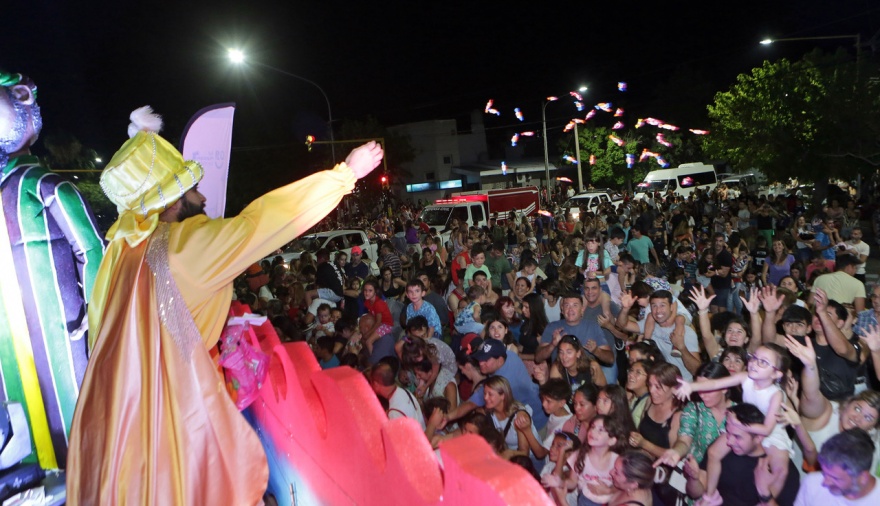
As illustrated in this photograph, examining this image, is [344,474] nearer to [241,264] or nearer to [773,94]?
[241,264]

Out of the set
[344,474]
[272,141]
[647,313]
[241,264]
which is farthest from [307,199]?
[272,141]

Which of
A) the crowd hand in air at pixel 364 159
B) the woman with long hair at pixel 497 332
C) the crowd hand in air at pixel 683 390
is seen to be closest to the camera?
the crowd hand in air at pixel 364 159

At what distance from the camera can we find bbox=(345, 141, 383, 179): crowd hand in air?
7.97 feet

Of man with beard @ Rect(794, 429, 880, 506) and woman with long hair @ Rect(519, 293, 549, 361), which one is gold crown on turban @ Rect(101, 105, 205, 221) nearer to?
man with beard @ Rect(794, 429, 880, 506)

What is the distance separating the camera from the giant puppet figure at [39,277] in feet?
8.88

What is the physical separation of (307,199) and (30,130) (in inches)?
56.0

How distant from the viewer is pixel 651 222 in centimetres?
1639

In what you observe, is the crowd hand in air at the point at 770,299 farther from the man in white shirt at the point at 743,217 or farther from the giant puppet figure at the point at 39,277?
the man in white shirt at the point at 743,217

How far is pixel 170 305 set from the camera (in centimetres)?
236

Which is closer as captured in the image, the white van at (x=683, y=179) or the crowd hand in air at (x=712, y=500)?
the crowd hand in air at (x=712, y=500)

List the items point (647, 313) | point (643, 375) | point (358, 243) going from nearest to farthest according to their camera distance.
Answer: point (643, 375), point (647, 313), point (358, 243)

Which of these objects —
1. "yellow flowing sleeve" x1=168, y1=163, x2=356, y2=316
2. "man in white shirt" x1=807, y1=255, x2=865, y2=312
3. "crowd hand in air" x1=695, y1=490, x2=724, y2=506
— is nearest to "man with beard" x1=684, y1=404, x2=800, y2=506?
"crowd hand in air" x1=695, y1=490, x2=724, y2=506

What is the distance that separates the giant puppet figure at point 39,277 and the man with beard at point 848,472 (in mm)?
3656

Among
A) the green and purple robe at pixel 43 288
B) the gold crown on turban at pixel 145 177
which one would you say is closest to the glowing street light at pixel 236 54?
the green and purple robe at pixel 43 288
